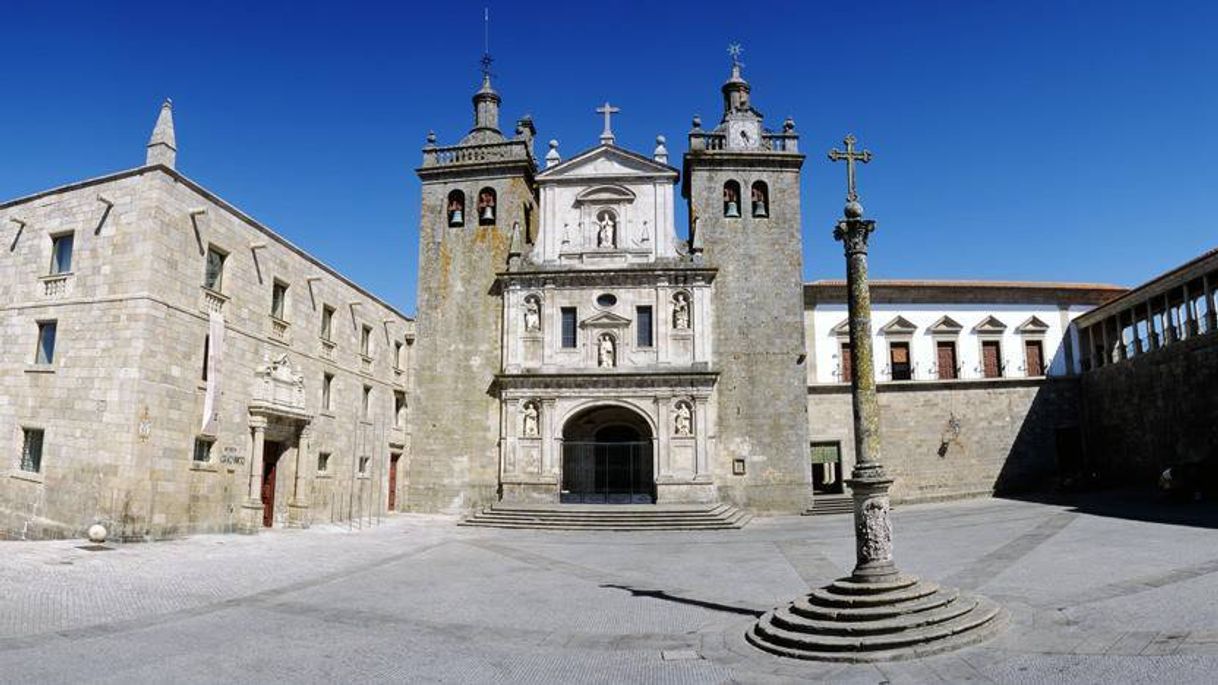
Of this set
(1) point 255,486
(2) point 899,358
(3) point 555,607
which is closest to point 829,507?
(2) point 899,358

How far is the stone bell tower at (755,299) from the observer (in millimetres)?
29641

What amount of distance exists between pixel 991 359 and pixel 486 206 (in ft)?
75.5

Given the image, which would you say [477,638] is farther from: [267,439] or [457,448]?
[457,448]

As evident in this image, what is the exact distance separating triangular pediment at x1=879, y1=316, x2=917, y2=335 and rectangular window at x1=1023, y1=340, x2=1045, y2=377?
5.19 meters

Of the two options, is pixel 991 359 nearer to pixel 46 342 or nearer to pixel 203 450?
pixel 203 450

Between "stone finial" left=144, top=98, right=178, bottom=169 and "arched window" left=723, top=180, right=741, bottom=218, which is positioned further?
"arched window" left=723, top=180, right=741, bottom=218

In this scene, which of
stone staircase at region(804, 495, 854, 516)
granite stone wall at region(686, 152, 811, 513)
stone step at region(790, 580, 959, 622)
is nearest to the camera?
stone step at region(790, 580, 959, 622)

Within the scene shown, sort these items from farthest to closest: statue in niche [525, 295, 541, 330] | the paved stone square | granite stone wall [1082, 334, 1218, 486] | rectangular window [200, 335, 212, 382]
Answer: statue in niche [525, 295, 541, 330]
granite stone wall [1082, 334, 1218, 486]
rectangular window [200, 335, 212, 382]
the paved stone square

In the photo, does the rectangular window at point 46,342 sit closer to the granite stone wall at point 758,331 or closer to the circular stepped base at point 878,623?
the circular stepped base at point 878,623

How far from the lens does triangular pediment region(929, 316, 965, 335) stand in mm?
35781

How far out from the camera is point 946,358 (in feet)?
117

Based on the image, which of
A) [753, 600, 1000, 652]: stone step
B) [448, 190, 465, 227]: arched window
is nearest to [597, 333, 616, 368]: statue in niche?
[448, 190, 465, 227]: arched window

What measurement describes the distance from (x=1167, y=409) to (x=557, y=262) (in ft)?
74.9

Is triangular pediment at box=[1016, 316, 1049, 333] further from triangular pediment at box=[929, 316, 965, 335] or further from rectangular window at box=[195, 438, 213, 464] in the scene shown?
rectangular window at box=[195, 438, 213, 464]
